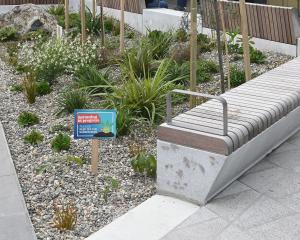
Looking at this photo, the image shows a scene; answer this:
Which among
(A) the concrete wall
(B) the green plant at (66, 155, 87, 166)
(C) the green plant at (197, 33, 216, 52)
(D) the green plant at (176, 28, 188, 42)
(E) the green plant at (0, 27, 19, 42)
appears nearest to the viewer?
(B) the green plant at (66, 155, 87, 166)

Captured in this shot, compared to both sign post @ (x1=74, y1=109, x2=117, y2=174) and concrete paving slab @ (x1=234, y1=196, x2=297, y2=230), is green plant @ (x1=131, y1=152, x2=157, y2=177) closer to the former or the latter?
sign post @ (x1=74, y1=109, x2=117, y2=174)

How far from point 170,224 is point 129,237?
0.37 meters

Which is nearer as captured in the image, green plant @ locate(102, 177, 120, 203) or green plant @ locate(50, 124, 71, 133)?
green plant @ locate(102, 177, 120, 203)

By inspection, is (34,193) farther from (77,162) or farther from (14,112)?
(14,112)

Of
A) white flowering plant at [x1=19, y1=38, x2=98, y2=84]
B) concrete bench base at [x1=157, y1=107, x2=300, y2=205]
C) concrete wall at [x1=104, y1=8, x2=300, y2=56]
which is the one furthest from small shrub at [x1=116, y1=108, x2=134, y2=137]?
concrete wall at [x1=104, y1=8, x2=300, y2=56]

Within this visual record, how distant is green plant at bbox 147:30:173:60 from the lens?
9320mm

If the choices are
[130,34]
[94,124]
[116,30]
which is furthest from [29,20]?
[94,124]

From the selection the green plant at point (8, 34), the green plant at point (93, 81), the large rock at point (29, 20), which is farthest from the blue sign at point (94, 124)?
the large rock at point (29, 20)

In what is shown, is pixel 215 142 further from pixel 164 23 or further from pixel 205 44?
pixel 164 23

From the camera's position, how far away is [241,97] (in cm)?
602

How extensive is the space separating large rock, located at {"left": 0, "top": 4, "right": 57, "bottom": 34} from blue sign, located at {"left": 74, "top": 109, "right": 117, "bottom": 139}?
8699 millimetres

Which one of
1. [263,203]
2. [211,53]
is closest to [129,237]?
[263,203]

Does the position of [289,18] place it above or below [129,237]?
above

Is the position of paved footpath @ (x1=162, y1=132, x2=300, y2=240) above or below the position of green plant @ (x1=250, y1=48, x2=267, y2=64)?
below
